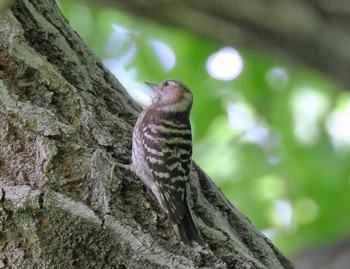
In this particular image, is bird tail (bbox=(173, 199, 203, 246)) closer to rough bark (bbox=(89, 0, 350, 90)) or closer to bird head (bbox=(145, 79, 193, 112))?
bird head (bbox=(145, 79, 193, 112))

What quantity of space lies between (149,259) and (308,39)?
1941 millimetres

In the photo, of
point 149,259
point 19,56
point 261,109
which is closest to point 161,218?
point 149,259

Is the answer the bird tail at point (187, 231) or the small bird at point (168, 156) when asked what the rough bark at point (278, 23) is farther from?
the bird tail at point (187, 231)

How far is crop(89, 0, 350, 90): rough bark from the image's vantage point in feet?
14.1

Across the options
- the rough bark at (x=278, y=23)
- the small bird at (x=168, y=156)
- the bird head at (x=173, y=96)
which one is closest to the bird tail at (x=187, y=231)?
the small bird at (x=168, y=156)

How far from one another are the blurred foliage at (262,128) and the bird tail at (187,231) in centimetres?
284

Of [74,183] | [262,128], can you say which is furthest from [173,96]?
[262,128]

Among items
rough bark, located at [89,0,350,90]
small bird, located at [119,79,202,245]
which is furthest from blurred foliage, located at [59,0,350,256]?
small bird, located at [119,79,202,245]

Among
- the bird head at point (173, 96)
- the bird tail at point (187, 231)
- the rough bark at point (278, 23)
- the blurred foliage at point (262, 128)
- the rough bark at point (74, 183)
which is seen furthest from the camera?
the blurred foliage at point (262, 128)

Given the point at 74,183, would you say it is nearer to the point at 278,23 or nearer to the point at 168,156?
the point at 168,156

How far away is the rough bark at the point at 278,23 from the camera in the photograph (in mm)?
4309

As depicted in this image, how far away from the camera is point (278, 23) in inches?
172

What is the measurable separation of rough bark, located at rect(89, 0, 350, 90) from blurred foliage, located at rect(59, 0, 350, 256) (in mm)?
1299

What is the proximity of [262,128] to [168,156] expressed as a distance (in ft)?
9.42
